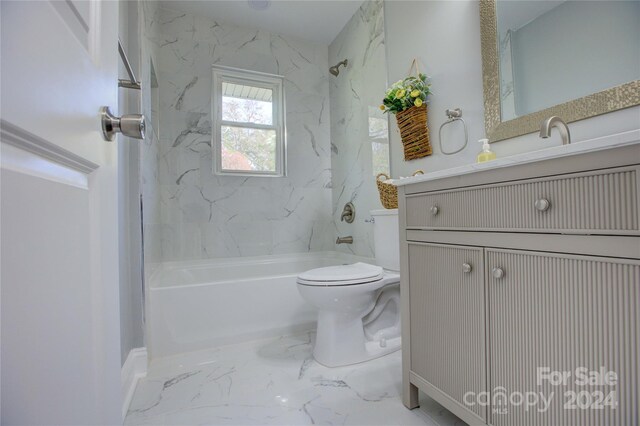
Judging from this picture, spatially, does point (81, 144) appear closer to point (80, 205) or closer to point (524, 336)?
point (80, 205)

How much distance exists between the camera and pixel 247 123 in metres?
2.82

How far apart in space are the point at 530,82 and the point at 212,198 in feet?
7.50

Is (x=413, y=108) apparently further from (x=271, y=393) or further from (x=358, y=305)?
(x=271, y=393)

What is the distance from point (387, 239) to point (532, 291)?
1100mm

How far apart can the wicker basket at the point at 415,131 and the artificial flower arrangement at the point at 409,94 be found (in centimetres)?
4

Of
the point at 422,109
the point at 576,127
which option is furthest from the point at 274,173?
the point at 576,127

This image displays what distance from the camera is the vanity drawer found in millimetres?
645

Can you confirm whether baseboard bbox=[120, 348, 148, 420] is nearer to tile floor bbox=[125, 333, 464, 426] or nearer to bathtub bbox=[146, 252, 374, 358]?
tile floor bbox=[125, 333, 464, 426]

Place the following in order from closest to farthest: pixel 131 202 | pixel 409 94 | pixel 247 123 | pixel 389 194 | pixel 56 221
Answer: pixel 56 221 → pixel 131 202 → pixel 409 94 → pixel 389 194 → pixel 247 123

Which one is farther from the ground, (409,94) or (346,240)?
(409,94)

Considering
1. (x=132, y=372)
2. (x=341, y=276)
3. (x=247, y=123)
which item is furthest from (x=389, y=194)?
(x=132, y=372)

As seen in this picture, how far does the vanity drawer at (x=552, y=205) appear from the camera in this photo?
0.64m

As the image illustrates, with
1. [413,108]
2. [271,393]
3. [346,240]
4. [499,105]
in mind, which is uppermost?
[413,108]

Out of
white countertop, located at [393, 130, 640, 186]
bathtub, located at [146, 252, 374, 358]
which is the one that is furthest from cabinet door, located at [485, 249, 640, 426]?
bathtub, located at [146, 252, 374, 358]
